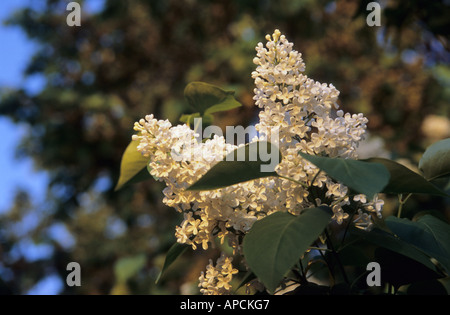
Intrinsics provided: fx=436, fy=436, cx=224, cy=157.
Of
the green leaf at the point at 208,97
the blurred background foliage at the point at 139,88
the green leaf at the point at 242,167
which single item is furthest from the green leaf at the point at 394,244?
the blurred background foliage at the point at 139,88

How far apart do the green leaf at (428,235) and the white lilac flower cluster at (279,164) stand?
0.15 ft

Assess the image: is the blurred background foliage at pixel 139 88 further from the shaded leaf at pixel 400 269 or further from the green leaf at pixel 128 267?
the shaded leaf at pixel 400 269

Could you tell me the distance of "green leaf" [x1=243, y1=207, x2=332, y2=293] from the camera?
379 millimetres

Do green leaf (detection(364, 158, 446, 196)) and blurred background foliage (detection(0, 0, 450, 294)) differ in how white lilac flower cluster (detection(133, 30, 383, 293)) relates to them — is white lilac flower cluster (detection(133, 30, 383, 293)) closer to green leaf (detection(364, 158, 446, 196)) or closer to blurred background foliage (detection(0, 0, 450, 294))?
green leaf (detection(364, 158, 446, 196))

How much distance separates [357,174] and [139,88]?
405 cm

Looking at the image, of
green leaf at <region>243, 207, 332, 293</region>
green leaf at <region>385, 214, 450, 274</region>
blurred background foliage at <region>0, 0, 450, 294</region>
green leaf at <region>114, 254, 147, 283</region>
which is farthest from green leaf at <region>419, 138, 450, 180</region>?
blurred background foliage at <region>0, 0, 450, 294</region>

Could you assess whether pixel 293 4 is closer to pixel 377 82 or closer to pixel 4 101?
pixel 377 82

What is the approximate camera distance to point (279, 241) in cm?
40

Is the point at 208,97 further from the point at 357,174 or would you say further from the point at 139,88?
the point at 139,88

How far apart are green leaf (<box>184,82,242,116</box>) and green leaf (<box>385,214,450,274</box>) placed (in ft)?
0.92

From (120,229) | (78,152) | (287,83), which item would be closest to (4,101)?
(78,152)

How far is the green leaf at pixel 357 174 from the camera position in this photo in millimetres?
369

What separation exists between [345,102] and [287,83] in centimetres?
307

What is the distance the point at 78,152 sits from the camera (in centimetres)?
406
